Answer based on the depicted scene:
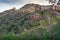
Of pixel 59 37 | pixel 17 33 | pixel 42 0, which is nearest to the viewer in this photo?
pixel 59 37

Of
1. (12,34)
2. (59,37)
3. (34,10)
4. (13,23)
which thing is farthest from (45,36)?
(34,10)

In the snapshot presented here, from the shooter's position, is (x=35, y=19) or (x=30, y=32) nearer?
(x=30, y=32)

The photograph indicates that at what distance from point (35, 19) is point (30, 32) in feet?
7.18

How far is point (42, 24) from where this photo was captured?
60.1 feet

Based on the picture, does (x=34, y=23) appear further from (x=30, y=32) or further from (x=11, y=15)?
(x=11, y=15)

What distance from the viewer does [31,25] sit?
1839cm

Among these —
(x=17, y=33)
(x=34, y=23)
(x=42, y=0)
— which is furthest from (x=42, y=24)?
(x=42, y=0)

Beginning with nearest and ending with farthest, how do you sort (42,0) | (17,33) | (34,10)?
(17,33) < (34,10) < (42,0)

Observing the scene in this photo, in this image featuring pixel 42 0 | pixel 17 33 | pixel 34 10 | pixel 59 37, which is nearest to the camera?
pixel 59 37

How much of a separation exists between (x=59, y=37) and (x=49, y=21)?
257 centimetres

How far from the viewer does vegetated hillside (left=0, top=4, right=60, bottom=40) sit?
16500mm

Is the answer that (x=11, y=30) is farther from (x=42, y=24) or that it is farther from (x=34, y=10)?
(x=34, y=10)

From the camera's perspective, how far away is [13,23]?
63.1 ft

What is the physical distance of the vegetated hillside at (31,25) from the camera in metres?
16.5
